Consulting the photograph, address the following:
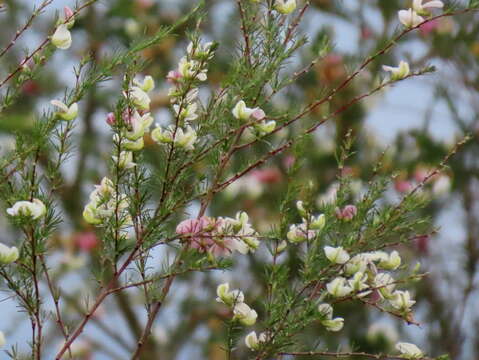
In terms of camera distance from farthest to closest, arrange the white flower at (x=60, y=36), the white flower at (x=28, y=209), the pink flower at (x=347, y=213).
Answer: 1. the pink flower at (x=347, y=213)
2. the white flower at (x=60, y=36)
3. the white flower at (x=28, y=209)

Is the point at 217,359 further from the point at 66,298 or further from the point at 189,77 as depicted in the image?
the point at 189,77

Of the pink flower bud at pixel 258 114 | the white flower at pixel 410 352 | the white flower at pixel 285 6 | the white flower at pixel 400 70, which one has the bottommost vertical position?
the white flower at pixel 410 352

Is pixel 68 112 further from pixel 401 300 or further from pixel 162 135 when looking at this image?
pixel 401 300

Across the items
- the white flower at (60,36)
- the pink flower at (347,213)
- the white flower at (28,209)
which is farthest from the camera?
the pink flower at (347,213)

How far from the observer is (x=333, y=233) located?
131cm

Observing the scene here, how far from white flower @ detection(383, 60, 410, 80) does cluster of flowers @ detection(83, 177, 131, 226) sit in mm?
450

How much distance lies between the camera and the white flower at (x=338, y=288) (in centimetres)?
119

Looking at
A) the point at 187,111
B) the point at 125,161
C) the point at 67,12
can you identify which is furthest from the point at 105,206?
the point at 67,12

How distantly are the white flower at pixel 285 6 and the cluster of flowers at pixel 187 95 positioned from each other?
19 cm

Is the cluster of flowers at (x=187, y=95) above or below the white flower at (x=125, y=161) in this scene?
above

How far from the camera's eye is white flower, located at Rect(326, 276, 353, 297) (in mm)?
1186

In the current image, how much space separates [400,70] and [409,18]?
0.31 ft

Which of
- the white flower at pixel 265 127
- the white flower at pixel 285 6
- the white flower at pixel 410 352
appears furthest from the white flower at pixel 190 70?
the white flower at pixel 410 352

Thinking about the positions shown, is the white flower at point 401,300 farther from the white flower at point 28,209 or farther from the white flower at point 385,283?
the white flower at point 28,209
